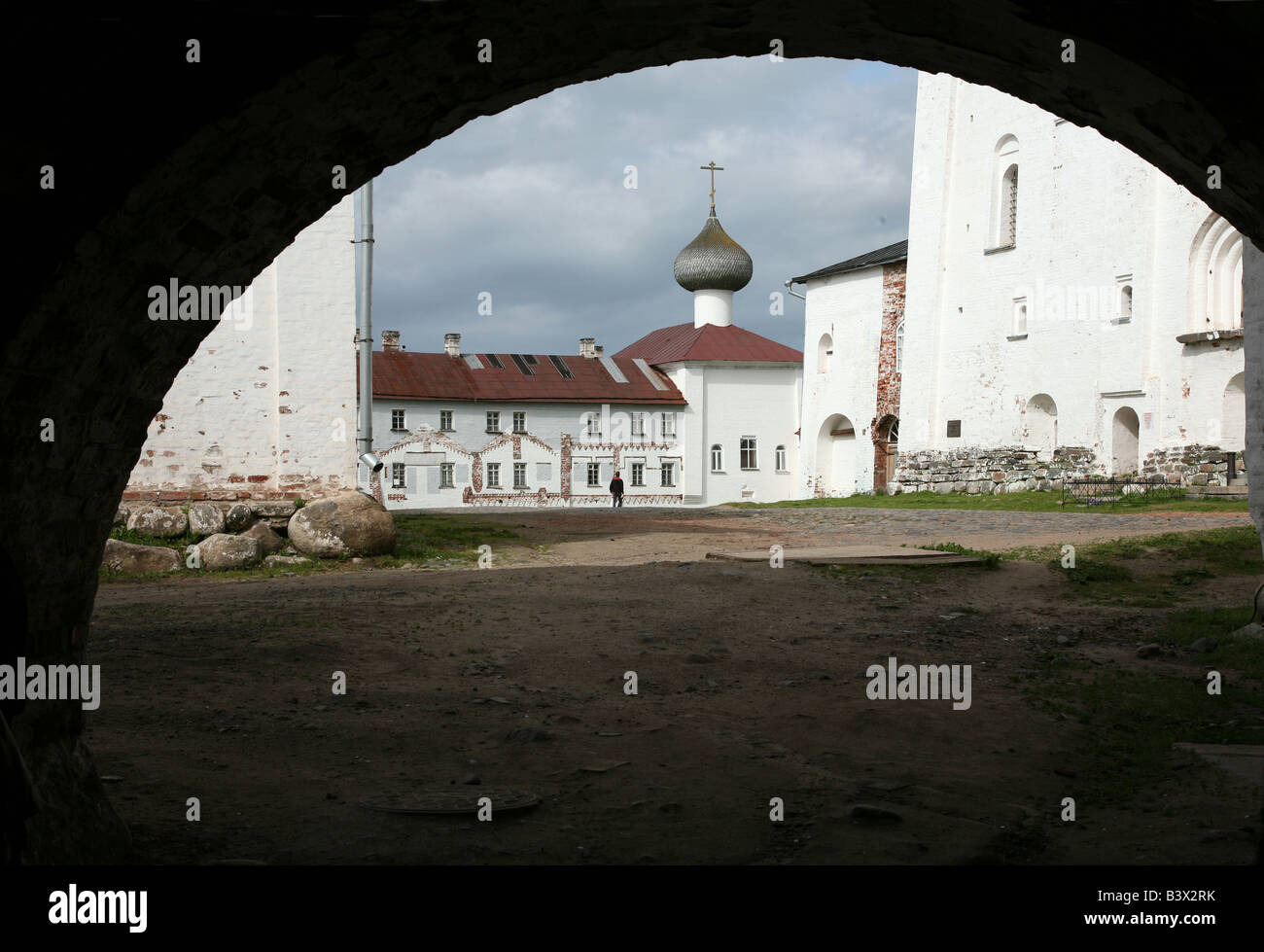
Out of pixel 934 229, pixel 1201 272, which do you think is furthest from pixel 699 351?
pixel 1201 272

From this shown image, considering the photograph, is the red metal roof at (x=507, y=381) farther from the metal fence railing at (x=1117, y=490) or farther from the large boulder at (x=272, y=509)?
the large boulder at (x=272, y=509)

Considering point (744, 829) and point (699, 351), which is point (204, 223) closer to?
point (744, 829)

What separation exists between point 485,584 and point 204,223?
752 cm

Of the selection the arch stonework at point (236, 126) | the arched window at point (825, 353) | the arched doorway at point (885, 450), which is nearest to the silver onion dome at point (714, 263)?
the arched window at point (825, 353)

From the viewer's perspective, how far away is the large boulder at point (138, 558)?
1193cm

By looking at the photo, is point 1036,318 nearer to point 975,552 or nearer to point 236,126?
point 975,552

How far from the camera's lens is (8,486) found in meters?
3.54

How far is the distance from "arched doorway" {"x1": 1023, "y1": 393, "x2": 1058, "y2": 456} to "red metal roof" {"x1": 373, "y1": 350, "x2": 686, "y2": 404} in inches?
682

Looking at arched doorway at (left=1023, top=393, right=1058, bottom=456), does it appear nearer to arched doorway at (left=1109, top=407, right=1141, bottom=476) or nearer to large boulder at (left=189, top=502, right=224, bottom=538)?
arched doorway at (left=1109, top=407, right=1141, bottom=476)

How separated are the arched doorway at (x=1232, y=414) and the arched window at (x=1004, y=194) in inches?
306

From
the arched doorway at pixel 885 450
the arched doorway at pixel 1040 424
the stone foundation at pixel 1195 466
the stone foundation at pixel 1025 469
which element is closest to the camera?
the stone foundation at pixel 1195 466

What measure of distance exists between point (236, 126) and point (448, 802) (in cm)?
286

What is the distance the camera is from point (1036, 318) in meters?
29.9
